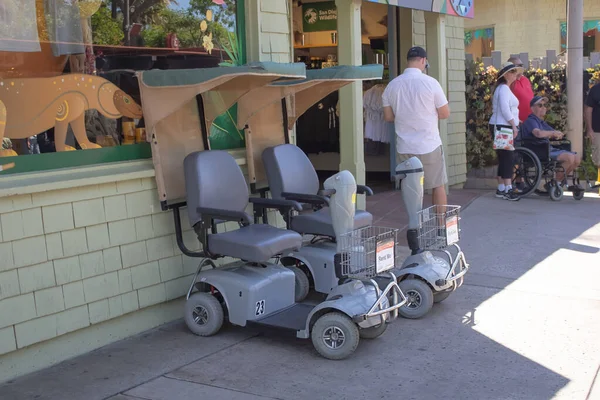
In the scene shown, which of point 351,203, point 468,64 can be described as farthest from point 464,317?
point 468,64

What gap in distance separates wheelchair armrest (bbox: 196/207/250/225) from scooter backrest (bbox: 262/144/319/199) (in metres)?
1.06

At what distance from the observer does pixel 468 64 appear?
1206 cm

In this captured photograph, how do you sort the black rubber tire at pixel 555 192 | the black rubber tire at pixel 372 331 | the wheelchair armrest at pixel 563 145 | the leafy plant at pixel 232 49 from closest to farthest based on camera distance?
1. the black rubber tire at pixel 372 331
2. the leafy plant at pixel 232 49
3. the black rubber tire at pixel 555 192
4. the wheelchair armrest at pixel 563 145

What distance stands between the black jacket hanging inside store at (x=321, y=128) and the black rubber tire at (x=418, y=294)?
638 centimetres

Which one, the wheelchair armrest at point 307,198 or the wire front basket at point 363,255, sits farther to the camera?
the wheelchair armrest at point 307,198

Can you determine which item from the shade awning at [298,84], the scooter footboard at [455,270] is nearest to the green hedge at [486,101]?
the shade awning at [298,84]

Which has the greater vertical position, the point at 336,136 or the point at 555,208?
the point at 336,136

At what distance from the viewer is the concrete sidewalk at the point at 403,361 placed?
4191 millimetres

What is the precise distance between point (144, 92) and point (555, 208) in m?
6.28

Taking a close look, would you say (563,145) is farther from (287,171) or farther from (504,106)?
(287,171)

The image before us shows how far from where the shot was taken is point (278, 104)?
21.5 ft

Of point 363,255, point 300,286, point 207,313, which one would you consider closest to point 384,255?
point 363,255

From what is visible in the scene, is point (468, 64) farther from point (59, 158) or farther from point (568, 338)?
point (59, 158)

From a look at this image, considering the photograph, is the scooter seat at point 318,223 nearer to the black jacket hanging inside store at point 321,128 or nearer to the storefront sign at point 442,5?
the storefront sign at point 442,5
